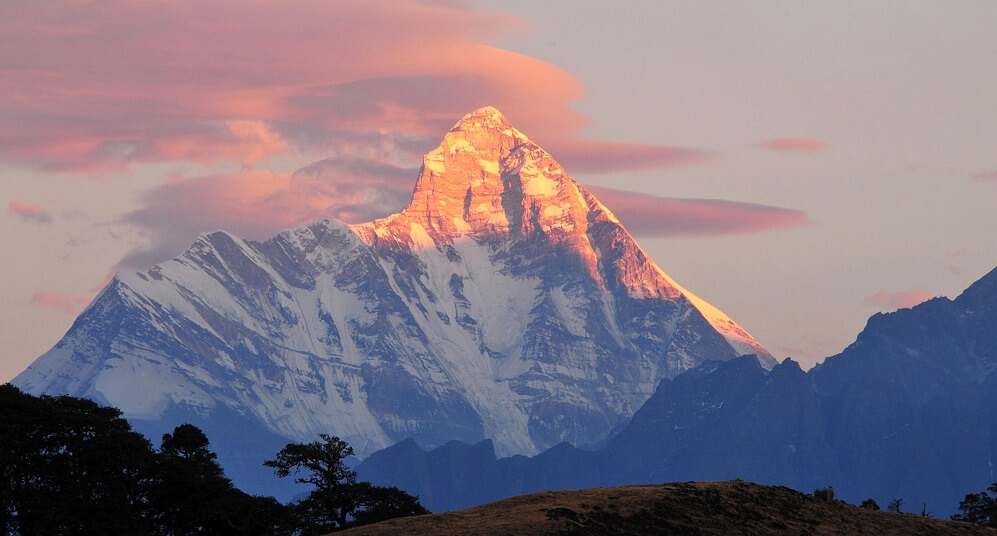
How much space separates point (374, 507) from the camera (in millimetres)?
181125

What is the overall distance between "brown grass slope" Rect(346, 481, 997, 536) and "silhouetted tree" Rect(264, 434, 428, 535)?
3039 centimetres

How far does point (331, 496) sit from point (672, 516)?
142 feet

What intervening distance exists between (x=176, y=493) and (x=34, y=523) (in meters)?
17.3

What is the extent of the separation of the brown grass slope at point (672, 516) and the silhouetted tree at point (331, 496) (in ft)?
99.7

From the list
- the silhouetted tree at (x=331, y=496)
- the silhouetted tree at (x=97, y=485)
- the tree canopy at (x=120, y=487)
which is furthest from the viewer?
the silhouetted tree at (x=331, y=496)

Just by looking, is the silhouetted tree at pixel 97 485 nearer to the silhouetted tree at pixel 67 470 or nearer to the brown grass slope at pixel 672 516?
the silhouetted tree at pixel 67 470

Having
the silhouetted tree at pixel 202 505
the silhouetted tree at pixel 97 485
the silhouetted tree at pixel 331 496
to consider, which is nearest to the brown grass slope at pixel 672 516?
the silhouetted tree at pixel 331 496

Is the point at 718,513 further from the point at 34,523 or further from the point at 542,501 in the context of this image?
the point at 34,523

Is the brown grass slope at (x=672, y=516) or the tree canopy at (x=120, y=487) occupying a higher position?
the tree canopy at (x=120, y=487)

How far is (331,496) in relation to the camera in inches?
6964

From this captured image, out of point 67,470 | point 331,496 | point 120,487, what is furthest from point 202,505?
point 331,496

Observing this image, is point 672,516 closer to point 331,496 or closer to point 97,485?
point 331,496

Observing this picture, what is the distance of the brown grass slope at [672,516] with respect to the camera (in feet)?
449

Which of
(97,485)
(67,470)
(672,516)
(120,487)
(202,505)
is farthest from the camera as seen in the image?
(120,487)
